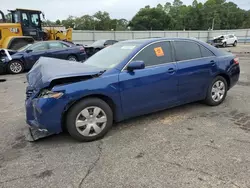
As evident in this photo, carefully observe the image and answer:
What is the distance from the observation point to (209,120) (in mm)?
4430

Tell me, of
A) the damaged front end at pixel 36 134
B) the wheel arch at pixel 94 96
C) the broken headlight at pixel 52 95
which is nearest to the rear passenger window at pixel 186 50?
the wheel arch at pixel 94 96

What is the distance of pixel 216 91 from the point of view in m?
5.21

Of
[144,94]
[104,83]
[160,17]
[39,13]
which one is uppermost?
[160,17]

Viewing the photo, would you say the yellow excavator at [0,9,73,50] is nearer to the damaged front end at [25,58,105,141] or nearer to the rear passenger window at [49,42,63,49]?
the rear passenger window at [49,42,63,49]

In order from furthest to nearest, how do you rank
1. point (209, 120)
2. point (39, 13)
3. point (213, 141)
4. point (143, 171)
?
point (39, 13), point (209, 120), point (213, 141), point (143, 171)

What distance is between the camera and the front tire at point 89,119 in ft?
11.6

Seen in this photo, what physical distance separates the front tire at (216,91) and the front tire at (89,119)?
2.37 m

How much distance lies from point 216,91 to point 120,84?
244cm

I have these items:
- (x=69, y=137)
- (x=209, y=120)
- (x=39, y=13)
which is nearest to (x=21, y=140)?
(x=69, y=137)

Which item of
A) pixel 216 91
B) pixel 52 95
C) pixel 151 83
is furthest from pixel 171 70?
pixel 52 95

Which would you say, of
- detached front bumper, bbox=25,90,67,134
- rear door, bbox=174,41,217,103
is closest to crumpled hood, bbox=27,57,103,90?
detached front bumper, bbox=25,90,67,134

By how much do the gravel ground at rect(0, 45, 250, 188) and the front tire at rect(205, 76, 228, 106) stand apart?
434 mm

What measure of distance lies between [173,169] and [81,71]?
1.93m

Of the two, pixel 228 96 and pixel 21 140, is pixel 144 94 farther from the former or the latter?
pixel 228 96
